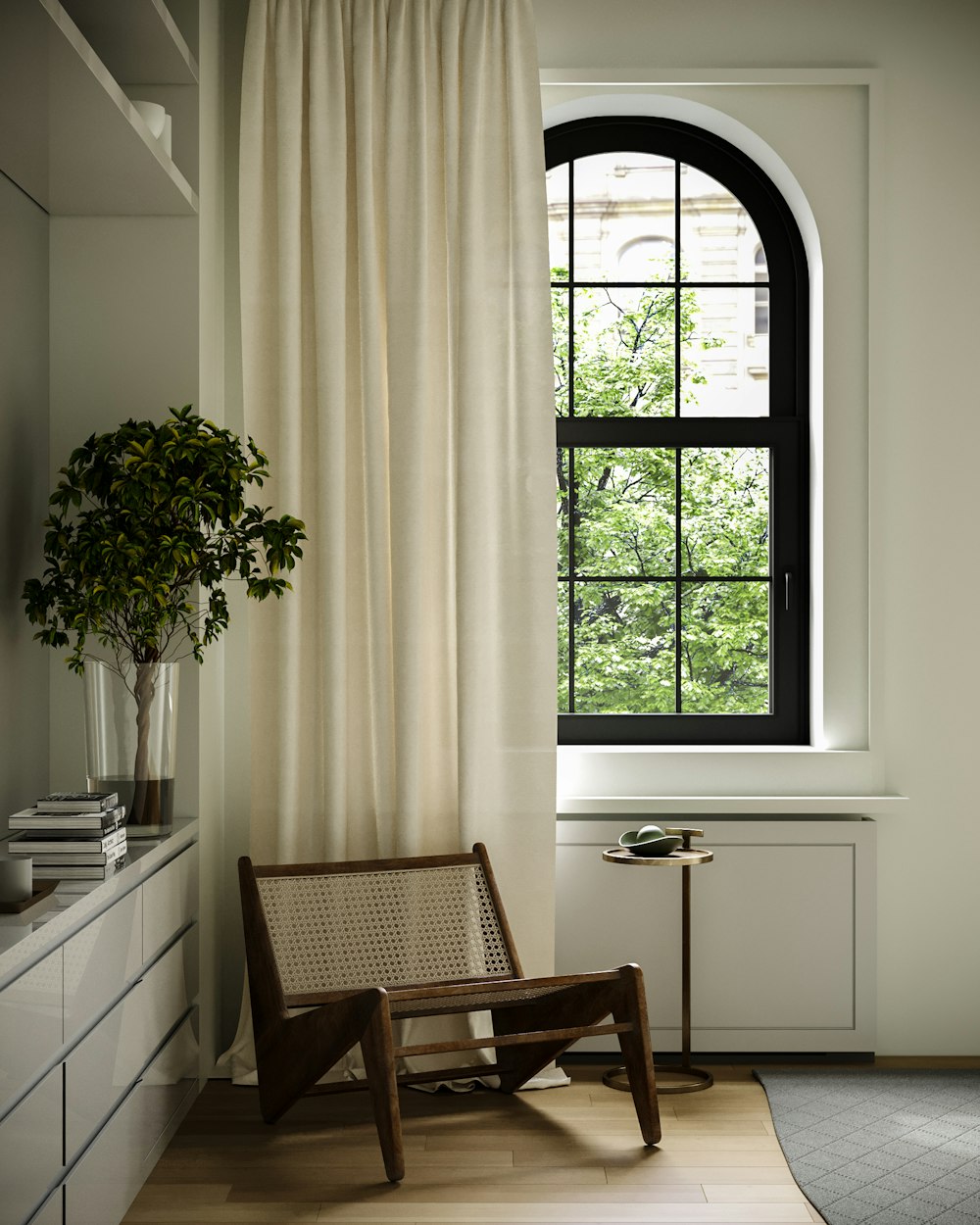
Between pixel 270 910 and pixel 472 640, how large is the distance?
0.93 metres

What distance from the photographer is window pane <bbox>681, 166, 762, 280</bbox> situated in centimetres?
405

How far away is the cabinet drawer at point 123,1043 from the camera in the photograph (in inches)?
90.9

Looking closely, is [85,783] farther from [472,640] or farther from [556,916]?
[556,916]

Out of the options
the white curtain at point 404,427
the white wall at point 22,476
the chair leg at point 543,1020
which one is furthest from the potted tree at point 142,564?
the chair leg at point 543,1020

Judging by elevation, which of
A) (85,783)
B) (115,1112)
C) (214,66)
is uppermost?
(214,66)

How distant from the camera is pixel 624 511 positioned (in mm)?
4035

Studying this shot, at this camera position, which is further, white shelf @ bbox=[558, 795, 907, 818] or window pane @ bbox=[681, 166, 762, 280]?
window pane @ bbox=[681, 166, 762, 280]

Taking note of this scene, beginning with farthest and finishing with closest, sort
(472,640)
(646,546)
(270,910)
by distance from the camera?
(646,546) → (472,640) → (270,910)

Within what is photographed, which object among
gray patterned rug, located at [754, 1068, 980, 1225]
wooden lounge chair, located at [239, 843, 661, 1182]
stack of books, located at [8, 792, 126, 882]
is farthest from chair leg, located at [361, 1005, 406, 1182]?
gray patterned rug, located at [754, 1068, 980, 1225]

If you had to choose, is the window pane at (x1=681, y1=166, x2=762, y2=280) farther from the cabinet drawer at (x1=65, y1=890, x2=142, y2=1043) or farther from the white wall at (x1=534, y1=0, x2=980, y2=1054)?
the cabinet drawer at (x1=65, y1=890, x2=142, y2=1043)

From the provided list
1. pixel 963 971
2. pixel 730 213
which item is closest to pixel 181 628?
pixel 730 213

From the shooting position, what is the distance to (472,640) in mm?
3514

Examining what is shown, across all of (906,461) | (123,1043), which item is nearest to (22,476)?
(123,1043)

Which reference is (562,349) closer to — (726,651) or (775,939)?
(726,651)
